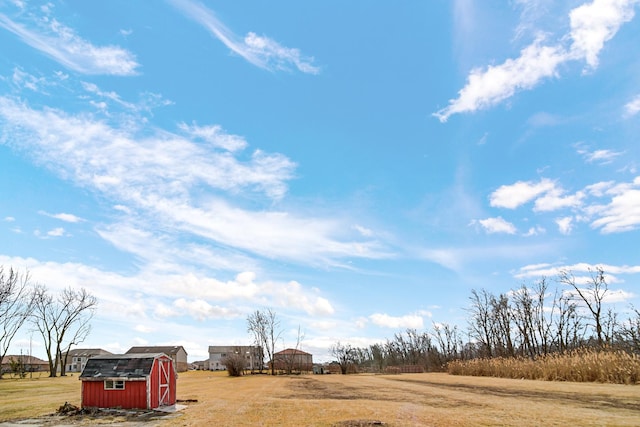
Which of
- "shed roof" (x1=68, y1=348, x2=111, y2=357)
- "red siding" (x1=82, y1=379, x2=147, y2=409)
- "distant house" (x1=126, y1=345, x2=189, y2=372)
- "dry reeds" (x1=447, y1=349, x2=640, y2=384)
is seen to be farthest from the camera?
"shed roof" (x1=68, y1=348, x2=111, y2=357)

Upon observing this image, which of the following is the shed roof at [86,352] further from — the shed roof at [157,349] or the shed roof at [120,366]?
the shed roof at [120,366]

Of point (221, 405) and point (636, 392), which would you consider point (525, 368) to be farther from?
point (221, 405)

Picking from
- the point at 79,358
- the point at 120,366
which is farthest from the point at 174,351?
the point at 120,366

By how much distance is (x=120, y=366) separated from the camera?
74.9 ft

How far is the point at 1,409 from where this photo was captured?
2458 centimetres

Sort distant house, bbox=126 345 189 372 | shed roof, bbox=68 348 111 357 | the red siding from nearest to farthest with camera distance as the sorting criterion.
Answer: the red siding
distant house, bbox=126 345 189 372
shed roof, bbox=68 348 111 357

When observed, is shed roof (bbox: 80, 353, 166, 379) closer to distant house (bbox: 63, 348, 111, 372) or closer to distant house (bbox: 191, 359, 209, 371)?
distant house (bbox: 63, 348, 111, 372)

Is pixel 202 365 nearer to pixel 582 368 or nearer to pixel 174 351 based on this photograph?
pixel 174 351

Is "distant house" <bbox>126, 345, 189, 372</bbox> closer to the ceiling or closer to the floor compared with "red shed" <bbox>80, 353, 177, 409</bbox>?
closer to the floor

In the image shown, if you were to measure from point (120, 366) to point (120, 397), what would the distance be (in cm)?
145

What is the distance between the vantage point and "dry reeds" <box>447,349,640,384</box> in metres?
25.0

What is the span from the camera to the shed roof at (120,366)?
22.5 m

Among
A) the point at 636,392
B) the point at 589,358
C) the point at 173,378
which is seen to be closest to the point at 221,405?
the point at 173,378

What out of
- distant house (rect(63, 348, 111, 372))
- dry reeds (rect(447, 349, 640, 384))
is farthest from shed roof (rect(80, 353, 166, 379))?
distant house (rect(63, 348, 111, 372))
